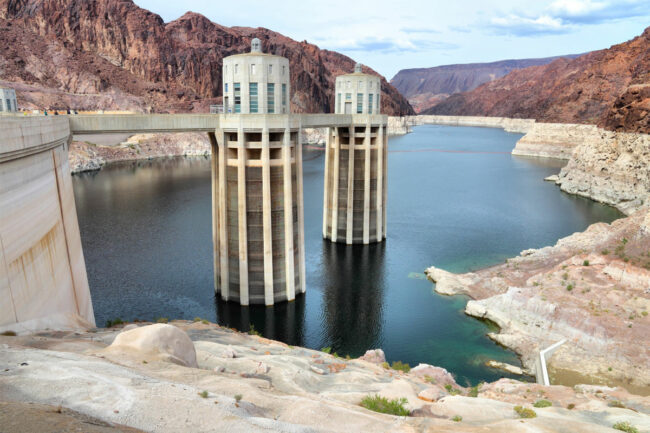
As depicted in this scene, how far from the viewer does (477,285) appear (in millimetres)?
35781

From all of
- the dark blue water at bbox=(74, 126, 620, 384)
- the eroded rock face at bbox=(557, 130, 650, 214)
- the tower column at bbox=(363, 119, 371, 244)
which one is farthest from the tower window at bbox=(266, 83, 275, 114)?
the eroded rock face at bbox=(557, 130, 650, 214)

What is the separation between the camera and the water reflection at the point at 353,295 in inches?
1168

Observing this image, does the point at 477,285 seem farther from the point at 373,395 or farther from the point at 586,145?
the point at 586,145

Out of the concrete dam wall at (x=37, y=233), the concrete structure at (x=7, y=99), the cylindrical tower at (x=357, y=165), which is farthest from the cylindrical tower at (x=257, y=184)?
the concrete structure at (x=7, y=99)

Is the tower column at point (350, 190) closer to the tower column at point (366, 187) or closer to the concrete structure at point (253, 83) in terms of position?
the tower column at point (366, 187)

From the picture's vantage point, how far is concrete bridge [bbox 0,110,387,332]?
620 inches

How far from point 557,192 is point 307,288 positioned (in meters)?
61.6

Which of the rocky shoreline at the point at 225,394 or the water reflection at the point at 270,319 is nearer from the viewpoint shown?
the rocky shoreline at the point at 225,394

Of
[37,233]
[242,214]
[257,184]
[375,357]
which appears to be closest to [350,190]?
[257,184]

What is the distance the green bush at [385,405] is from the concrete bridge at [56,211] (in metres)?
11.1

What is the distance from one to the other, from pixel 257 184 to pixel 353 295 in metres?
11.5

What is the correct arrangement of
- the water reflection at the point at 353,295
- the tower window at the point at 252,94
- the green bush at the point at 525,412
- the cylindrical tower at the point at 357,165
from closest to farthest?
the green bush at the point at 525,412 < the water reflection at the point at 353,295 < the tower window at the point at 252,94 < the cylindrical tower at the point at 357,165

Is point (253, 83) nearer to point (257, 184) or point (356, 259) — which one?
point (257, 184)

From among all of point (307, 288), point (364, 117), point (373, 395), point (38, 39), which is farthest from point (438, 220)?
point (38, 39)
